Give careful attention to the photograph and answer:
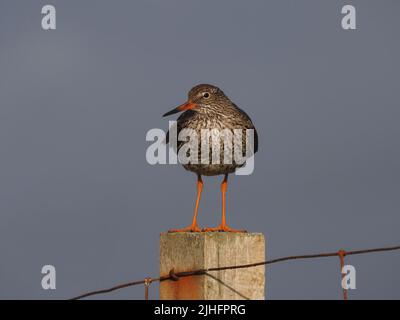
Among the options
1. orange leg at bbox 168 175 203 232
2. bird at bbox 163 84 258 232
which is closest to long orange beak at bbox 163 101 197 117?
bird at bbox 163 84 258 232

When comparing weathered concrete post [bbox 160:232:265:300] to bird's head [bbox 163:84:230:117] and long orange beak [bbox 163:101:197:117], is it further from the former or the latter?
long orange beak [bbox 163:101:197:117]

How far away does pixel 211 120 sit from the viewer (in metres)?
9.75

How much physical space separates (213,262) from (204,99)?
475 centimetres

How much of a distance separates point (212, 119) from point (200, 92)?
728 mm

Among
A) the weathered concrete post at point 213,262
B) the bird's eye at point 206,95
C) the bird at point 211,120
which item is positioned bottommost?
the weathered concrete post at point 213,262

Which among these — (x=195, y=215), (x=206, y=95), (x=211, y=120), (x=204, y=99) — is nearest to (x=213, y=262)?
(x=195, y=215)

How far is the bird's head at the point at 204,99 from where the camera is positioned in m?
10.1

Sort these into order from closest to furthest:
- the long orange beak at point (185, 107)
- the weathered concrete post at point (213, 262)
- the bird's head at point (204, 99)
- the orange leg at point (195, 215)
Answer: the weathered concrete post at point (213, 262), the orange leg at point (195, 215), the bird's head at point (204, 99), the long orange beak at point (185, 107)

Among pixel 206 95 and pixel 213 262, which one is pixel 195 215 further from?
pixel 213 262

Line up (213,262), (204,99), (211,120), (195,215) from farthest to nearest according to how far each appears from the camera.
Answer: (204,99)
(211,120)
(195,215)
(213,262)

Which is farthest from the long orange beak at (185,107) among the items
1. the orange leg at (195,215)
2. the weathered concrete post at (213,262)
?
the weathered concrete post at (213,262)

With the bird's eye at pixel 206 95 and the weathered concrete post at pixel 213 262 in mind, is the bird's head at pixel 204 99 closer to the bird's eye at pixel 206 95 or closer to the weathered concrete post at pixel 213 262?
the bird's eye at pixel 206 95

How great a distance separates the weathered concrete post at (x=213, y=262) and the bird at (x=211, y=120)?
2981 millimetres
